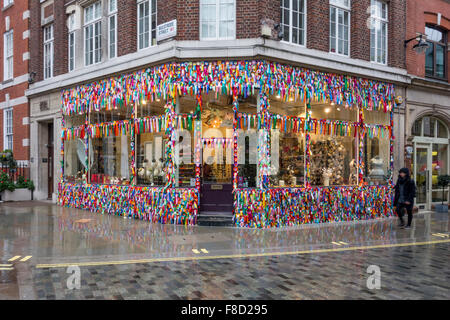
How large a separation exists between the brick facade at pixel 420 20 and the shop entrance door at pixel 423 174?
9.86 feet

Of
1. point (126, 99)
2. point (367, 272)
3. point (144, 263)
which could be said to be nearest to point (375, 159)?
point (367, 272)

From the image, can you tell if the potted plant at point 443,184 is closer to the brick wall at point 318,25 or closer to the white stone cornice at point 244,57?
the white stone cornice at point 244,57

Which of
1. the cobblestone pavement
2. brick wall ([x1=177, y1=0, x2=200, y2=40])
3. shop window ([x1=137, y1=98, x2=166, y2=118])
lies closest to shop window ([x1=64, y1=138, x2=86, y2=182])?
the cobblestone pavement

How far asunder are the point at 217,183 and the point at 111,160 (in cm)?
466

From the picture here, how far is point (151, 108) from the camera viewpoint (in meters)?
11.6

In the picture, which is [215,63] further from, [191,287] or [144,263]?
[191,287]

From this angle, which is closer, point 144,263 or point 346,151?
point 144,263

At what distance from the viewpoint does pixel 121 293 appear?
5.06m

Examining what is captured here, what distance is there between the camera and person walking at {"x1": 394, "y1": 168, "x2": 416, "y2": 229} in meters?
11.0

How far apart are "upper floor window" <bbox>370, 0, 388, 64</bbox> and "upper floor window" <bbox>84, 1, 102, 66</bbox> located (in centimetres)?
982

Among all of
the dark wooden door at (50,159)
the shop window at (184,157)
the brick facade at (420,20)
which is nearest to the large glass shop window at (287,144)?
the shop window at (184,157)

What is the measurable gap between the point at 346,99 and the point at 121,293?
9751mm

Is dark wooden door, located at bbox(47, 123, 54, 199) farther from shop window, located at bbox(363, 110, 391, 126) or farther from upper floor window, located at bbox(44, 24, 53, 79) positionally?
shop window, located at bbox(363, 110, 391, 126)

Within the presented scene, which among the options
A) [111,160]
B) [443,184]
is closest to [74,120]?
[111,160]
